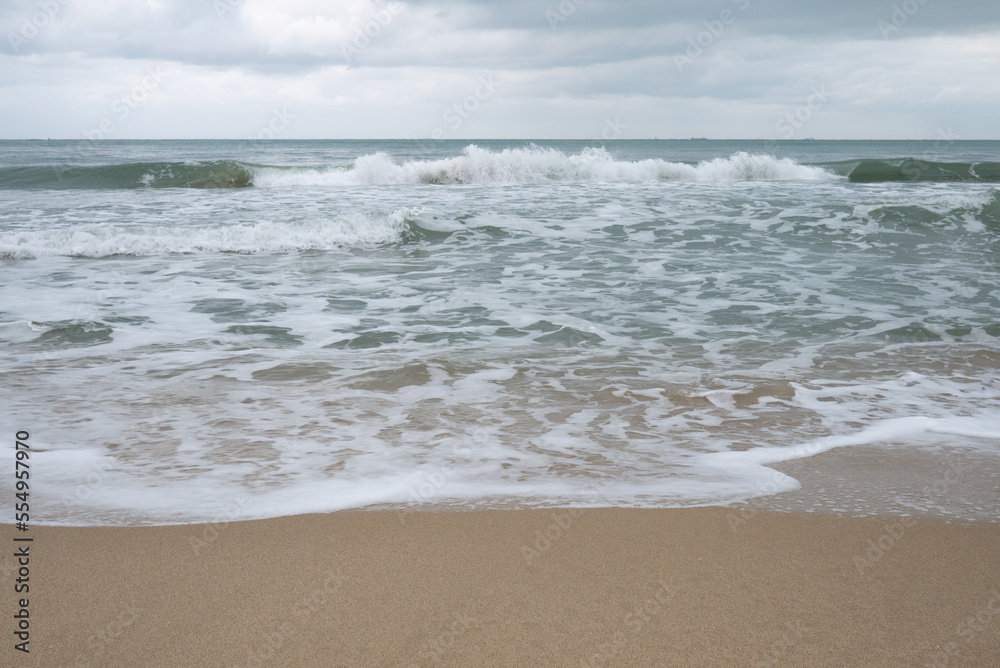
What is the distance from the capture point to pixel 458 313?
6117mm

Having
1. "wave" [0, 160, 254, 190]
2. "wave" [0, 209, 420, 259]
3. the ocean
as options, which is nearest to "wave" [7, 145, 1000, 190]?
"wave" [0, 160, 254, 190]

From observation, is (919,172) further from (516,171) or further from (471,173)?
(471,173)

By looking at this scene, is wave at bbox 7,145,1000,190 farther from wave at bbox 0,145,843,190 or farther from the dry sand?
the dry sand

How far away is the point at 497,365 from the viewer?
4613 mm

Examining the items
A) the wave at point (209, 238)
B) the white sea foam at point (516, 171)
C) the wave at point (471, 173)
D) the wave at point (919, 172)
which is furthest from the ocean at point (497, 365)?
the wave at point (919, 172)

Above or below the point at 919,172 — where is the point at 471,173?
below

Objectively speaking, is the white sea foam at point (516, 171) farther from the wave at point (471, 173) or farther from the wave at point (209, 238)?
the wave at point (209, 238)

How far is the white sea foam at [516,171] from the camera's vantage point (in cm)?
2206

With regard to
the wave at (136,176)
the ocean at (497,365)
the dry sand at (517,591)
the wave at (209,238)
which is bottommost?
the dry sand at (517,591)

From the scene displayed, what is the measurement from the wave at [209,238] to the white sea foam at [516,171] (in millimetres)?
10876

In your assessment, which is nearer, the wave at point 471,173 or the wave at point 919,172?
the wave at point 471,173

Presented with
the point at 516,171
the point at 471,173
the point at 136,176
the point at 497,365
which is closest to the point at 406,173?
the point at 471,173

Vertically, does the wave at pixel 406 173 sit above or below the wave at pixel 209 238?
above

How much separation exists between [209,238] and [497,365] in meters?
7.43
